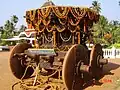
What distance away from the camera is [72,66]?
8383 mm

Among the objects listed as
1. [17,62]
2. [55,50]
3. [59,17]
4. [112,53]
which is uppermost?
[59,17]

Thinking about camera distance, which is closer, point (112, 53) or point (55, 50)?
point (55, 50)

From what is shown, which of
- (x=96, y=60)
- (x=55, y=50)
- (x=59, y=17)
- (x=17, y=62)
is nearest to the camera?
(x=55, y=50)

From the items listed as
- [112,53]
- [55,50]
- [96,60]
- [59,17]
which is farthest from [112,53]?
[55,50]

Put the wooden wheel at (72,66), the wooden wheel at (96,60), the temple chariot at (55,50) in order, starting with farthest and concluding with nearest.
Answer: the wooden wheel at (96,60) < the temple chariot at (55,50) < the wooden wheel at (72,66)

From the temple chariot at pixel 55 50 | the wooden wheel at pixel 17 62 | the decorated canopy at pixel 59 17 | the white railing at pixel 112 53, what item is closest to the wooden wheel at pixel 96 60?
the temple chariot at pixel 55 50

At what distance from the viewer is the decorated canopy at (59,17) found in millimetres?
9922

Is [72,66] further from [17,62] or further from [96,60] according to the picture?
[17,62]

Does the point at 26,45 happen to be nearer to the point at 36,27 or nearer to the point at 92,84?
the point at 36,27

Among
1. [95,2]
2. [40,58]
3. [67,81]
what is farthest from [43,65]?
[95,2]

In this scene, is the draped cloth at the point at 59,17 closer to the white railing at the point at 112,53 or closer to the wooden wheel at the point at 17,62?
the wooden wheel at the point at 17,62

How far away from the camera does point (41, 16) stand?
10234mm

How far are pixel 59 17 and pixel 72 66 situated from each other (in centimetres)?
225

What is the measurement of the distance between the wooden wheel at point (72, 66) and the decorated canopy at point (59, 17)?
157 centimetres
